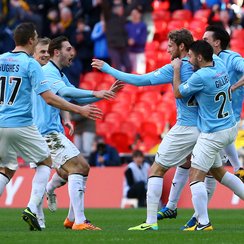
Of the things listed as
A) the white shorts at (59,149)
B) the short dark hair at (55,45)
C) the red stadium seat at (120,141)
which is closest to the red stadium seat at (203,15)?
the red stadium seat at (120,141)

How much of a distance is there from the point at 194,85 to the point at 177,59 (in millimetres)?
561

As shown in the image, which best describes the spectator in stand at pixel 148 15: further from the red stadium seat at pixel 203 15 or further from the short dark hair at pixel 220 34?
the short dark hair at pixel 220 34

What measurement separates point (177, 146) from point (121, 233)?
129cm

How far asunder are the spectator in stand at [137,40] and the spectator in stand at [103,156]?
6667 millimetres

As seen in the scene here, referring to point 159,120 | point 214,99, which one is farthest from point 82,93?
point 159,120

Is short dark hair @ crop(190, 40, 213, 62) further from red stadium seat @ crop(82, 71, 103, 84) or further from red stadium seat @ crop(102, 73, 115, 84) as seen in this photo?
red stadium seat @ crop(82, 71, 103, 84)

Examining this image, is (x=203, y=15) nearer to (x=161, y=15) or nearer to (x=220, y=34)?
(x=161, y=15)

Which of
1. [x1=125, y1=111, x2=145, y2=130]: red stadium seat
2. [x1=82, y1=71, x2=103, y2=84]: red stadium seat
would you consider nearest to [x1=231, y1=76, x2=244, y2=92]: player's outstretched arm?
[x1=125, y1=111, x2=145, y2=130]: red stadium seat

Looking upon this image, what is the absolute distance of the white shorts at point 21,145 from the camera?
1293 cm

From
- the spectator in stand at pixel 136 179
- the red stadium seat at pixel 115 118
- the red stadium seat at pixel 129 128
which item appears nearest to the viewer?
the spectator in stand at pixel 136 179

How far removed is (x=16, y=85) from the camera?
12.9 meters

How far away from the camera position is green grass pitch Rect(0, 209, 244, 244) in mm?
11930

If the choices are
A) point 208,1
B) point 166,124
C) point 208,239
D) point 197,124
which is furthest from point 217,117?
point 208,1

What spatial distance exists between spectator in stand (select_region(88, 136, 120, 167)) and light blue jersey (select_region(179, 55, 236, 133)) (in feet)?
33.2
